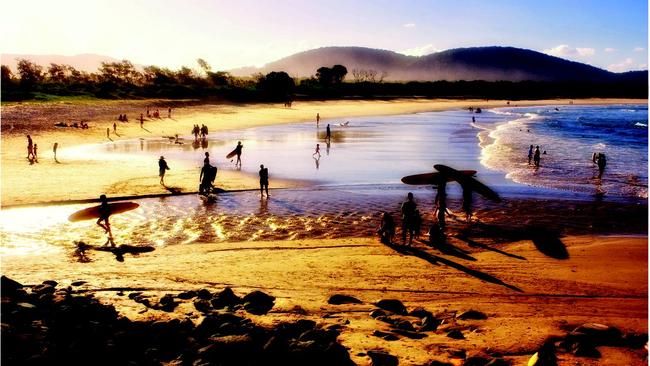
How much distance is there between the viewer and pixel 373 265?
11961 millimetres

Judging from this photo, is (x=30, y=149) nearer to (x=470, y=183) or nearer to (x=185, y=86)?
(x=470, y=183)

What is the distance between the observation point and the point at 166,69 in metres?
100

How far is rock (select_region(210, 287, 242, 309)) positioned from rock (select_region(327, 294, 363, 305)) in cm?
182

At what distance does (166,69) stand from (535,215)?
95.6 meters

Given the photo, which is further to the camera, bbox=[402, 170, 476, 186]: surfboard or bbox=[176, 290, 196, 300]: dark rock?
bbox=[402, 170, 476, 186]: surfboard

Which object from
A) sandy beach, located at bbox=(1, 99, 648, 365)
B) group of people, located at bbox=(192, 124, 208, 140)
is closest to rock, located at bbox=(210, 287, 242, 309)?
sandy beach, located at bbox=(1, 99, 648, 365)

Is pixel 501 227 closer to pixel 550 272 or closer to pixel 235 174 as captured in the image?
pixel 550 272

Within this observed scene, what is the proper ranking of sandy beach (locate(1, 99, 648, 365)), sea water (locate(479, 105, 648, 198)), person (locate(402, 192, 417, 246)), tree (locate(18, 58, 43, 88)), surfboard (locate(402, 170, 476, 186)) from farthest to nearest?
1. tree (locate(18, 58, 43, 88))
2. sea water (locate(479, 105, 648, 198))
3. person (locate(402, 192, 417, 246))
4. surfboard (locate(402, 170, 476, 186))
5. sandy beach (locate(1, 99, 648, 365))

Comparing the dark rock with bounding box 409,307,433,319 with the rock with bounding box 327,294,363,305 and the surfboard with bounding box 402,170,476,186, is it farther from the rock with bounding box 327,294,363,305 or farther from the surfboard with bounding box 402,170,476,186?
the surfboard with bounding box 402,170,476,186

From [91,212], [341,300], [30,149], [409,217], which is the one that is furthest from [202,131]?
[341,300]

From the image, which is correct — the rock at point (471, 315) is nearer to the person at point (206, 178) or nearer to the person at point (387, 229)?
the person at point (387, 229)

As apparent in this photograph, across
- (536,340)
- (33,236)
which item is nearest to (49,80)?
(33,236)

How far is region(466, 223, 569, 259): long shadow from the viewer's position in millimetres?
13312

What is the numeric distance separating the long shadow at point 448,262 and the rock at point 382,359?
15.2 feet
